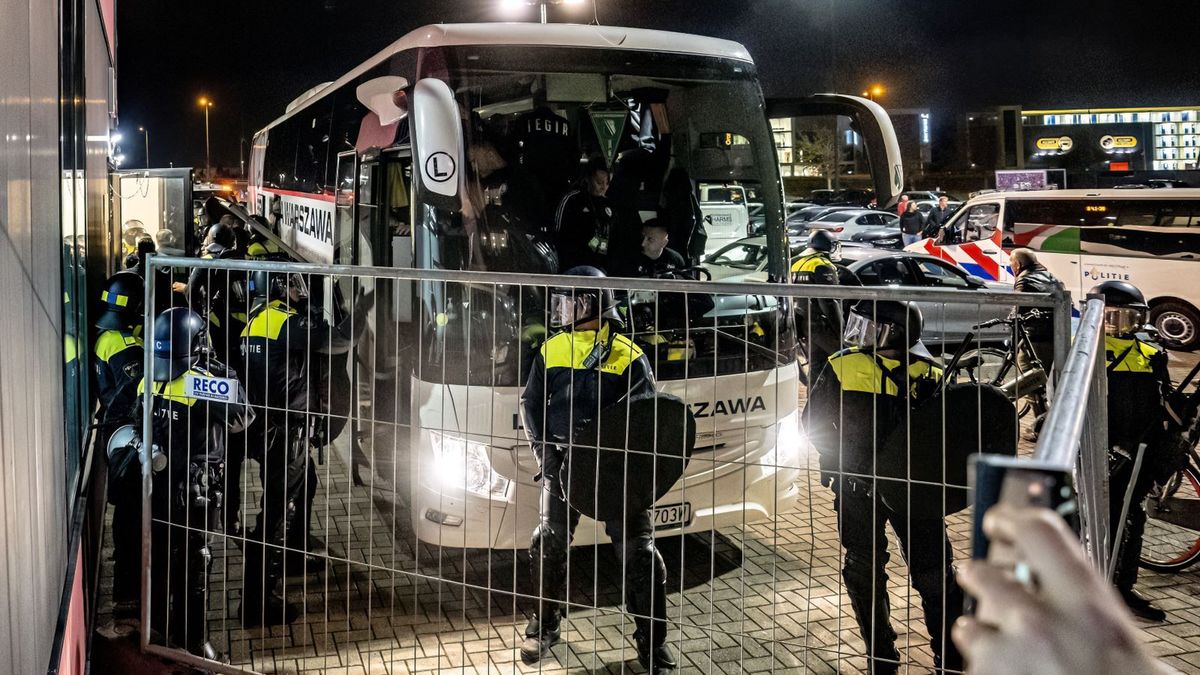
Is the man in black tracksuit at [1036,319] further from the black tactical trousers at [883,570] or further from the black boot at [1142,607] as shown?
the black tactical trousers at [883,570]

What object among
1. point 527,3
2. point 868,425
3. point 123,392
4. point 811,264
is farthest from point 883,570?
point 527,3

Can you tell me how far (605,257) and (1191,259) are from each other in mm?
12427

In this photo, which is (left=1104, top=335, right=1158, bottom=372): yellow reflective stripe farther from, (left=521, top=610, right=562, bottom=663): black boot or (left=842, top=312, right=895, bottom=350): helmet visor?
(left=521, top=610, right=562, bottom=663): black boot

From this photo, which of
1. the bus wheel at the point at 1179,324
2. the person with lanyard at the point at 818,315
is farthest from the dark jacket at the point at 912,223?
the person with lanyard at the point at 818,315

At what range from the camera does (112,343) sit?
547cm

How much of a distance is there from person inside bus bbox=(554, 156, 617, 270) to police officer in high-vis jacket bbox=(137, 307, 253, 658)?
226 cm

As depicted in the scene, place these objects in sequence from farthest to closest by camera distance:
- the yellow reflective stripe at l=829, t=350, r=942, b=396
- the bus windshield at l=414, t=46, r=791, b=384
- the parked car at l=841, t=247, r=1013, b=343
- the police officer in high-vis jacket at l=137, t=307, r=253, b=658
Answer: the parked car at l=841, t=247, r=1013, b=343 < the bus windshield at l=414, t=46, r=791, b=384 < the police officer in high-vis jacket at l=137, t=307, r=253, b=658 < the yellow reflective stripe at l=829, t=350, r=942, b=396

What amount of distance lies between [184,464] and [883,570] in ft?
10.1

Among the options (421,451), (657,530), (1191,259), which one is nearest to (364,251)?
(421,451)

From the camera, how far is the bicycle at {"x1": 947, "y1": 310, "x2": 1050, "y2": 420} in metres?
3.55

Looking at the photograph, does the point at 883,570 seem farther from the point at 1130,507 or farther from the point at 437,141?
the point at 437,141

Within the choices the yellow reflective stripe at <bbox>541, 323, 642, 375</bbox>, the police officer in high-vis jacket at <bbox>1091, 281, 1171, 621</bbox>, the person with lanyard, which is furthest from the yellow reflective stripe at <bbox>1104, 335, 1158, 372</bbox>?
the yellow reflective stripe at <bbox>541, 323, 642, 375</bbox>

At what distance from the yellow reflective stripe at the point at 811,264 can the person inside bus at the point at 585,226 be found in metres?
2.43

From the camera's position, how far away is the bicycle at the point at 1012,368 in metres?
3.55
